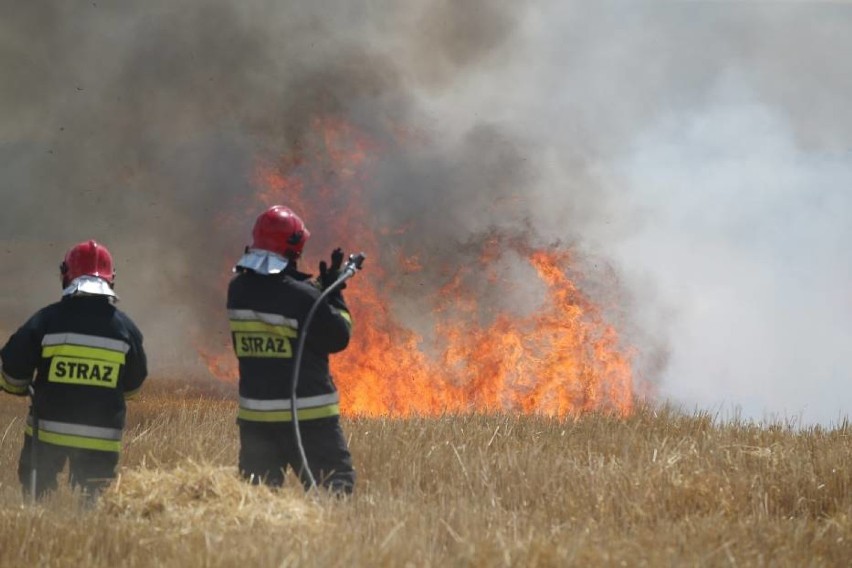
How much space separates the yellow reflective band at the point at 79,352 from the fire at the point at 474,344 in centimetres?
875

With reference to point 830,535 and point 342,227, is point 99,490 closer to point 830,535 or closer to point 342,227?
point 830,535

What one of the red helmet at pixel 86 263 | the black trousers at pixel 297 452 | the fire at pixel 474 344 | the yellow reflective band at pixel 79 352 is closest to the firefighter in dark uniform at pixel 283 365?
the black trousers at pixel 297 452

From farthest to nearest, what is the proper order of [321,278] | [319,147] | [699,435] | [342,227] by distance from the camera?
[319,147] < [342,227] < [699,435] < [321,278]

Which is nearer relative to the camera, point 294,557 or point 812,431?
point 294,557

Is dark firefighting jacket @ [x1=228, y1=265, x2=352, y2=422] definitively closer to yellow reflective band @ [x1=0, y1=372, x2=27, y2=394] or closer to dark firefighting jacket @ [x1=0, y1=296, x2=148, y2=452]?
dark firefighting jacket @ [x1=0, y1=296, x2=148, y2=452]

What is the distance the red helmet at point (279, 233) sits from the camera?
19.8 ft

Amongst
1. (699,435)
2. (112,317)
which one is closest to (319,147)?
(699,435)

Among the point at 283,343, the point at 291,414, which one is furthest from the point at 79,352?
the point at 291,414

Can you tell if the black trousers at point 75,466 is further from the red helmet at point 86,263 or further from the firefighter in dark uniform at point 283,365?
the red helmet at point 86,263

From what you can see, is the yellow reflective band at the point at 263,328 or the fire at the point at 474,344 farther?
the fire at the point at 474,344

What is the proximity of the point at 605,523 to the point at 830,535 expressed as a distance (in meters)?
1.13

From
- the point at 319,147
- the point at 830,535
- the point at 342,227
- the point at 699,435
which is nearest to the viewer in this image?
the point at 830,535

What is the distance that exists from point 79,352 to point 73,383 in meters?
0.19

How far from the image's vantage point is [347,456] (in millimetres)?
5930
